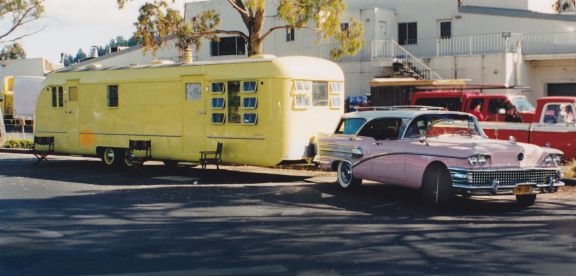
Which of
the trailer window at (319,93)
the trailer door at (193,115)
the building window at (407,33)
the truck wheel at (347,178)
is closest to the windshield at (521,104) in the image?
the trailer window at (319,93)

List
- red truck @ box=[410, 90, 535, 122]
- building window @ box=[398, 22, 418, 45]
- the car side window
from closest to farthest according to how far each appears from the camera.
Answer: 1. the car side window
2. red truck @ box=[410, 90, 535, 122]
3. building window @ box=[398, 22, 418, 45]

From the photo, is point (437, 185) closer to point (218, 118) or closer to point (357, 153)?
point (357, 153)

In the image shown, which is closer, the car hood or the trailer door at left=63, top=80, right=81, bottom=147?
the car hood

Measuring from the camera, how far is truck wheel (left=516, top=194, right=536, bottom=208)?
11.5 metres

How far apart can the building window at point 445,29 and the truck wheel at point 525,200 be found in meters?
24.0

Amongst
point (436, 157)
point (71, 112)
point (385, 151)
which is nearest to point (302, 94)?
point (385, 151)

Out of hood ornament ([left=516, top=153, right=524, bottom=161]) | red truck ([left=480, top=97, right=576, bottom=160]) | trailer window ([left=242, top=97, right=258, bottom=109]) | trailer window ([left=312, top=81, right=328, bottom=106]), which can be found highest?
trailer window ([left=312, top=81, right=328, bottom=106])

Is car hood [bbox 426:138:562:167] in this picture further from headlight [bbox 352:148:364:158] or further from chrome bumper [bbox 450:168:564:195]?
headlight [bbox 352:148:364:158]

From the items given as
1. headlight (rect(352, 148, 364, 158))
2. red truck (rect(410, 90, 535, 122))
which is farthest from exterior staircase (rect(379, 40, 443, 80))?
headlight (rect(352, 148, 364, 158))

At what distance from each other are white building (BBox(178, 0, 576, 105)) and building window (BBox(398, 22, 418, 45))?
0.05 metres

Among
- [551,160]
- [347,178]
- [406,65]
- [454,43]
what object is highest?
[454,43]

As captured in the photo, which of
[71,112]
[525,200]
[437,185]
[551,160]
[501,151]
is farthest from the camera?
[71,112]

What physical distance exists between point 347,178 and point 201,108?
4404mm

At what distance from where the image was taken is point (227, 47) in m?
39.3
